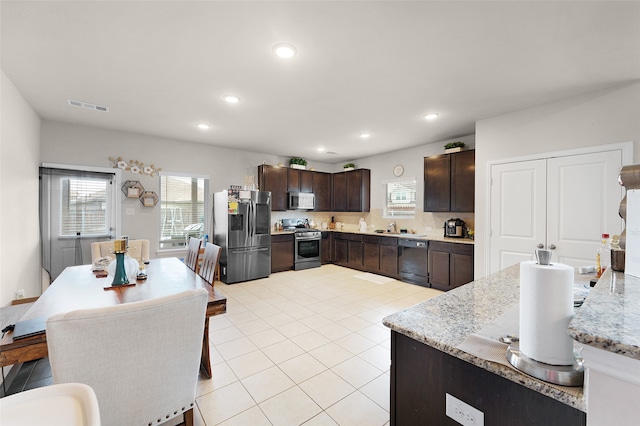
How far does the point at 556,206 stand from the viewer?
3.19 metres

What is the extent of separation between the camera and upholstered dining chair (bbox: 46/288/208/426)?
1050mm

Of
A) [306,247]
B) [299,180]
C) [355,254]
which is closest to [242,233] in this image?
[306,247]

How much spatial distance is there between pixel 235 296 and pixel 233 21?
3.57 m

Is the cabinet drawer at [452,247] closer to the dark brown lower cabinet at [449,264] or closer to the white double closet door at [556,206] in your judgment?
the dark brown lower cabinet at [449,264]

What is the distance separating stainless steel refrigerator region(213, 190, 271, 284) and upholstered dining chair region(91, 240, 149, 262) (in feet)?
5.22

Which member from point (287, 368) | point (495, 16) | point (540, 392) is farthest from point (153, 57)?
point (540, 392)

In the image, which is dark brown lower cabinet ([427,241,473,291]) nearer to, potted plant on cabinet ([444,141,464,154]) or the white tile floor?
the white tile floor

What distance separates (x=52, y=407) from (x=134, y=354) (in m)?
0.52

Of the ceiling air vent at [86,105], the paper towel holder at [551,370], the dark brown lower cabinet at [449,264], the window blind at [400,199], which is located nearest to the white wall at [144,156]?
the ceiling air vent at [86,105]

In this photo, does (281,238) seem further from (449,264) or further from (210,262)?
(449,264)

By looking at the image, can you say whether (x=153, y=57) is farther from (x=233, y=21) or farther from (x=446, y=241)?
(x=446, y=241)

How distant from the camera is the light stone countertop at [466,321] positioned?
723mm

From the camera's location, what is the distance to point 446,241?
437 cm

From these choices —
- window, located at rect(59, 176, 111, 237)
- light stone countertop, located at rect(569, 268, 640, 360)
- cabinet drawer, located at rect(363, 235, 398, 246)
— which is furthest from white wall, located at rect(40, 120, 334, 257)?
light stone countertop, located at rect(569, 268, 640, 360)
